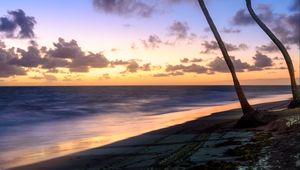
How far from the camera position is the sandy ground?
985 centimetres

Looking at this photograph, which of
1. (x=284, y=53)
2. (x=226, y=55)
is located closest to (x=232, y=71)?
(x=226, y=55)

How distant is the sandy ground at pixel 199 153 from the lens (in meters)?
9.85

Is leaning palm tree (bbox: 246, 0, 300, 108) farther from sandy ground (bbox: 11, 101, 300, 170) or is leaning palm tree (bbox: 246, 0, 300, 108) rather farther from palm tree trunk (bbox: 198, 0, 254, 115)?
sandy ground (bbox: 11, 101, 300, 170)

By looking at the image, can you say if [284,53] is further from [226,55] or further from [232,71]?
[226,55]

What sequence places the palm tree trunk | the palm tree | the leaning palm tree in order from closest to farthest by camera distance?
the palm tree < the palm tree trunk < the leaning palm tree

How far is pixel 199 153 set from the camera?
39.9ft

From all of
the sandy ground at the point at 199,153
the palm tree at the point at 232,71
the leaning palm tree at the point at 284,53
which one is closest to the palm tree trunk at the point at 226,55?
the palm tree at the point at 232,71

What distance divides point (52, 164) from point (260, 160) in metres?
6.71

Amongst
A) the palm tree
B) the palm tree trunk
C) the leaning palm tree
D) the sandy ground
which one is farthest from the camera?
the leaning palm tree

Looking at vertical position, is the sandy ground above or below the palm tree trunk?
below

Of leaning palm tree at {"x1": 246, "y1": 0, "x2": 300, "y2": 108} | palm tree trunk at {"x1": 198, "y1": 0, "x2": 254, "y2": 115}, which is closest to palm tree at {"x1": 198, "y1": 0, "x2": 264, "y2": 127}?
palm tree trunk at {"x1": 198, "y1": 0, "x2": 254, "y2": 115}

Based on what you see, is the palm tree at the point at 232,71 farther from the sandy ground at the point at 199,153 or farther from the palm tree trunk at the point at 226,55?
the sandy ground at the point at 199,153

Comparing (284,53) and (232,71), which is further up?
(284,53)

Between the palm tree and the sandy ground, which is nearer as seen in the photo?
the sandy ground
